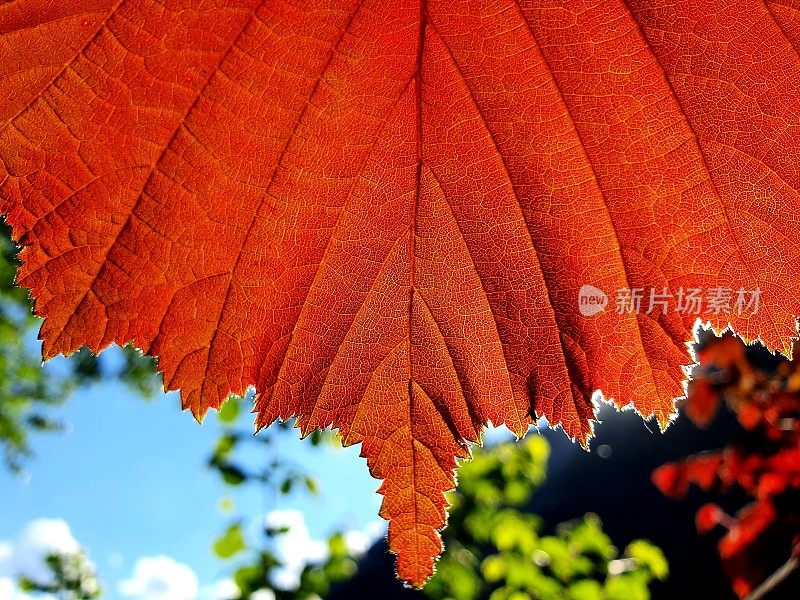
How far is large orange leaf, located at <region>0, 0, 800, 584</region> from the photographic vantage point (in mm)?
510

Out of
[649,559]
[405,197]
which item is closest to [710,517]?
[649,559]

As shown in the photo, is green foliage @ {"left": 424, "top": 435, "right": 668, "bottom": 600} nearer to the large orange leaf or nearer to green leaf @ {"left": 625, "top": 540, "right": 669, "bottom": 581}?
green leaf @ {"left": 625, "top": 540, "right": 669, "bottom": 581}

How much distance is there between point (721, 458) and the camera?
2404 mm

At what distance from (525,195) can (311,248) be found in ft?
0.61

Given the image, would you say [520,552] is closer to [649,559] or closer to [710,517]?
[649,559]

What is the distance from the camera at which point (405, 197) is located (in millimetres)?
579

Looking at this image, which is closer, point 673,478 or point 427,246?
point 427,246

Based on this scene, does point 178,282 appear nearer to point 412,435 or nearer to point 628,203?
point 412,435

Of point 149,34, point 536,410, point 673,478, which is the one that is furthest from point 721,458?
point 149,34

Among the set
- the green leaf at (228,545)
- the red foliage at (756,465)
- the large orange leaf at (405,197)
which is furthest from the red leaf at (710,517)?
the large orange leaf at (405,197)

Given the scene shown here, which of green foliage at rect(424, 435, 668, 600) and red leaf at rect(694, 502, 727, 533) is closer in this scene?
green foliage at rect(424, 435, 668, 600)

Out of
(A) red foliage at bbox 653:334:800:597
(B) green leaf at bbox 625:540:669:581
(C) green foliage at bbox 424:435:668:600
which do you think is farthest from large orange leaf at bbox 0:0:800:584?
(B) green leaf at bbox 625:540:669:581

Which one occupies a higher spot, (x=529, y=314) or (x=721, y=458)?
(x=721, y=458)

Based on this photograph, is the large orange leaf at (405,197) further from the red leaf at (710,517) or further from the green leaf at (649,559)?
the red leaf at (710,517)
